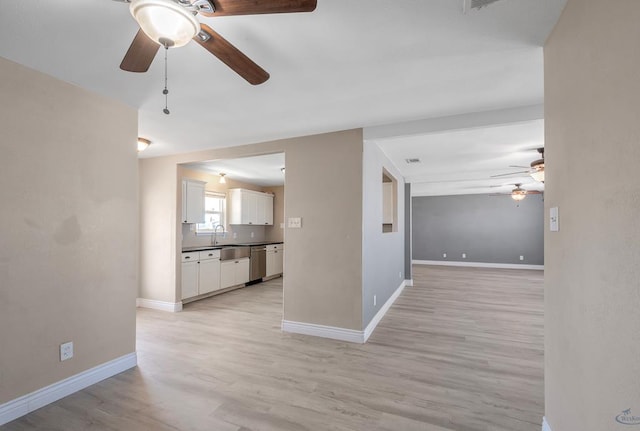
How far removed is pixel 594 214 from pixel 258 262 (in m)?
6.13

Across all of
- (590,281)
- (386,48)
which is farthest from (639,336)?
(386,48)

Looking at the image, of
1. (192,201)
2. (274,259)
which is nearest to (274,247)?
(274,259)

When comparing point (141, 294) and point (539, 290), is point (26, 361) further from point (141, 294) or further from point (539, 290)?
point (539, 290)

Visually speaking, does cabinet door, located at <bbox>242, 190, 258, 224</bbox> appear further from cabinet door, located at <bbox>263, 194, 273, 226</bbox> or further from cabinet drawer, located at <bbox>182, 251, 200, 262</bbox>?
cabinet drawer, located at <bbox>182, 251, 200, 262</bbox>

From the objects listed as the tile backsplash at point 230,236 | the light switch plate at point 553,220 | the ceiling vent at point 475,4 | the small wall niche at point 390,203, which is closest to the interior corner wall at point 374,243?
the small wall niche at point 390,203

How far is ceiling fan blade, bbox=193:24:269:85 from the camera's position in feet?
4.30

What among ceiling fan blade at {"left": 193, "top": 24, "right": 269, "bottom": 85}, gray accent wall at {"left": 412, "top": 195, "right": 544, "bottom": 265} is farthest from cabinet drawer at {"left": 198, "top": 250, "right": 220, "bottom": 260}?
gray accent wall at {"left": 412, "top": 195, "right": 544, "bottom": 265}

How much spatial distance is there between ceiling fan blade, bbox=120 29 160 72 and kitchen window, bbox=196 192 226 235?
15.6 feet

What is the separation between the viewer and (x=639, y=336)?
0.90 meters

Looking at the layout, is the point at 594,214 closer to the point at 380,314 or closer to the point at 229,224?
the point at 380,314

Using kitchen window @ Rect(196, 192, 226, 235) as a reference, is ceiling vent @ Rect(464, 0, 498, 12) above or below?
above

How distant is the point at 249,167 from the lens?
544cm

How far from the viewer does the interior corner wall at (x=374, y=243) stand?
135 inches

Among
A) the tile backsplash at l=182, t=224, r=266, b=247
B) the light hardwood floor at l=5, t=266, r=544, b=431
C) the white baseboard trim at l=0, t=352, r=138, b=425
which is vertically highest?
the tile backsplash at l=182, t=224, r=266, b=247
